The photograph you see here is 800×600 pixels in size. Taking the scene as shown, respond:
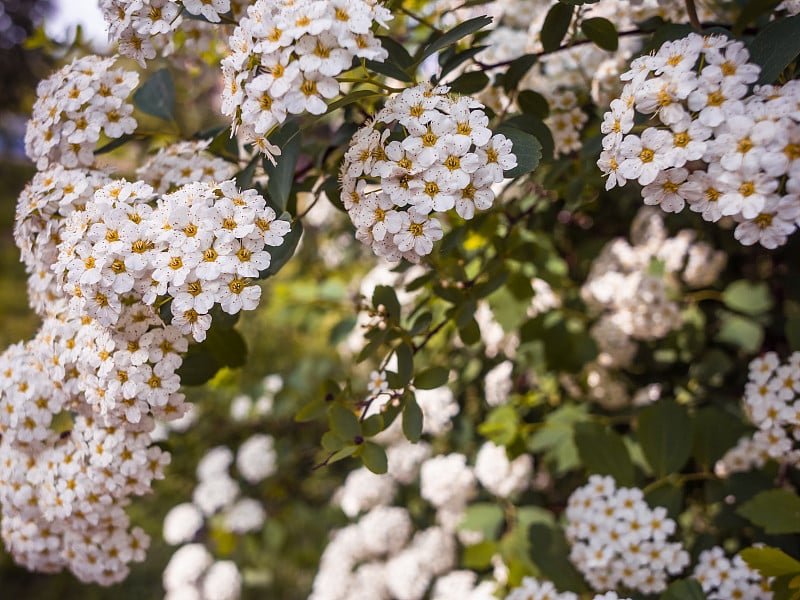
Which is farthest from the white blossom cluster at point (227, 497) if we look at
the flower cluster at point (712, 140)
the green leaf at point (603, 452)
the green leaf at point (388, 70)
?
the flower cluster at point (712, 140)

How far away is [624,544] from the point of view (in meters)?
1.18

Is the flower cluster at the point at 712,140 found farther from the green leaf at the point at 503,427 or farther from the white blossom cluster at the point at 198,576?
the white blossom cluster at the point at 198,576

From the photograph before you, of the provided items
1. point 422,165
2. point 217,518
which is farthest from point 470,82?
point 217,518

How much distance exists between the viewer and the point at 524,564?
4.93ft

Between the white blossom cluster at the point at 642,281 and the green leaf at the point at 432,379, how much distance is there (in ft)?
2.47

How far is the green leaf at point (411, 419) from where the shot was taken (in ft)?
3.43

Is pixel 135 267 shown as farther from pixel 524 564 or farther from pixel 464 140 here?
pixel 524 564

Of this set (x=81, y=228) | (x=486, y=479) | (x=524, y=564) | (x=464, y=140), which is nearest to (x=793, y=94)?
(x=464, y=140)

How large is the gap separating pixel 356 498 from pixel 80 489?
104cm

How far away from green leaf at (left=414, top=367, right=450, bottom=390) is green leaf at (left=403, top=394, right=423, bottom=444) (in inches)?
1.3

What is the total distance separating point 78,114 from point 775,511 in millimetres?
1273

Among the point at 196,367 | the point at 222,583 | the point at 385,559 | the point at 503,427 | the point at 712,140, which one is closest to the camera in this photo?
the point at 712,140

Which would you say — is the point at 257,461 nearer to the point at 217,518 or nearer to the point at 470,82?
the point at 217,518

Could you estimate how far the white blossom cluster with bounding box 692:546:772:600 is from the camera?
113cm
